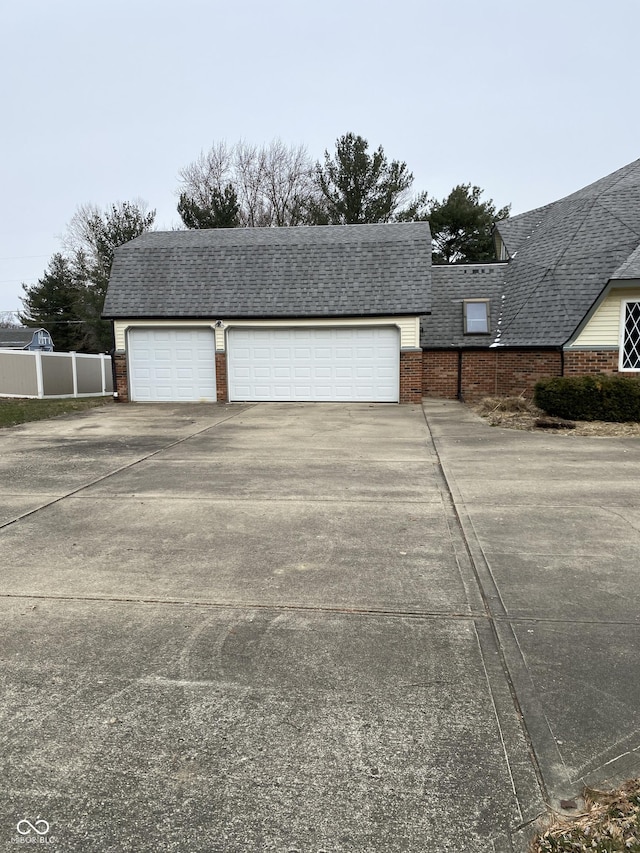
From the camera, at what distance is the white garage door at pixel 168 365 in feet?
59.5

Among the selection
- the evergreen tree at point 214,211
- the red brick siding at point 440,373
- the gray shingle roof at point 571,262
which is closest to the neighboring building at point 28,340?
the evergreen tree at point 214,211

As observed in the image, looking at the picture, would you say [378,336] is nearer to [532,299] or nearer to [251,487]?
[532,299]

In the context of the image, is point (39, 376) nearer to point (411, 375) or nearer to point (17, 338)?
point (411, 375)

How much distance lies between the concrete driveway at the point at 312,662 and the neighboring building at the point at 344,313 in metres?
10.6

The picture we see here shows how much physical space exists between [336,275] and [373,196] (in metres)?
19.2

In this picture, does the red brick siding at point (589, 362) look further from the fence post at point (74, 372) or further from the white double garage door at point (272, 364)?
the fence post at point (74, 372)

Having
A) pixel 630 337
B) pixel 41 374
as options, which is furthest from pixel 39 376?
pixel 630 337

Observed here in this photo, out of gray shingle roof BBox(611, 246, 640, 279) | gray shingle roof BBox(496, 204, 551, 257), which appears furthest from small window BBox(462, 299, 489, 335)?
gray shingle roof BBox(611, 246, 640, 279)

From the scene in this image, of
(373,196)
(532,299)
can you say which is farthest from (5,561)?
(373,196)

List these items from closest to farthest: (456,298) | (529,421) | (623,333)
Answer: (529,421)
(623,333)
(456,298)

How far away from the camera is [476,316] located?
1864 centimetres

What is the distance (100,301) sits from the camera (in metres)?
37.6

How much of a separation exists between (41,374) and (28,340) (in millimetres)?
33698

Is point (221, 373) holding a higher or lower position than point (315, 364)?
lower
